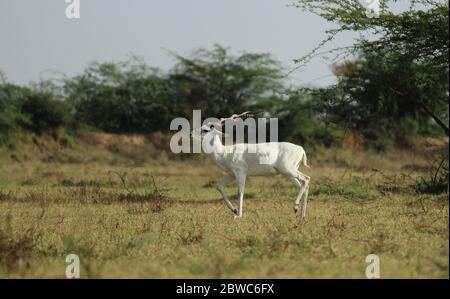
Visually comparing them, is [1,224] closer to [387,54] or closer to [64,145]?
[387,54]

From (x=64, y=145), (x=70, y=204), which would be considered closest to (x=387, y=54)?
(x=70, y=204)

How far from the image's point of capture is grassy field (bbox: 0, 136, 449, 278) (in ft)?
24.9

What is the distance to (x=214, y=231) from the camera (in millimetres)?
10242

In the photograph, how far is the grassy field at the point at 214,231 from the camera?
760cm

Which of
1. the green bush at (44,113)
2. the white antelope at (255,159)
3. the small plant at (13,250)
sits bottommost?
the small plant at (13,250)

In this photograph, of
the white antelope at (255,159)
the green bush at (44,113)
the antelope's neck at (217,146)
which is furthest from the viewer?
the green bush at (44,113)

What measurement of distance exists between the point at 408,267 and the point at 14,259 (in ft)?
13.9
